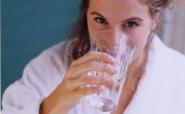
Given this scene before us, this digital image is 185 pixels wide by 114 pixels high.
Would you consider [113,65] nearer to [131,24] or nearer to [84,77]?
[84,77]

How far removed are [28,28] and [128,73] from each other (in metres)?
0.26

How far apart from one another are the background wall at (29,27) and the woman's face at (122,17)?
0.09 metres

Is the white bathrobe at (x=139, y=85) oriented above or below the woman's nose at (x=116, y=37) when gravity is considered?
below

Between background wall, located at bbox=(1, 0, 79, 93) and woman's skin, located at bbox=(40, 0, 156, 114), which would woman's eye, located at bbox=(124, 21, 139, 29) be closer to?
woman's skin, located at bbox=(40, 0, 156, 114)

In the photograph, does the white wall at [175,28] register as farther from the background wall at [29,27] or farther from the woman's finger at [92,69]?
the woman's finger at [92,69]

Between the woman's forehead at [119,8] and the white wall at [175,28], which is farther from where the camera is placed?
the white wall at [175,28]

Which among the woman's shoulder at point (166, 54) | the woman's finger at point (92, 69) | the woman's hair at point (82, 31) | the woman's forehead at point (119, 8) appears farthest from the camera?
the woman's shoulder at point (166, 54)

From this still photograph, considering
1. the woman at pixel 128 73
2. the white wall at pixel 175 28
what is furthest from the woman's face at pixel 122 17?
the white wall at pixel 175 28

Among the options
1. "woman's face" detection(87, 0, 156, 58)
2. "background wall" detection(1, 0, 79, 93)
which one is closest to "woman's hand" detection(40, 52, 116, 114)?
"woman's face" detection(87, 0, 156, 58)

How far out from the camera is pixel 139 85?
1.02 m

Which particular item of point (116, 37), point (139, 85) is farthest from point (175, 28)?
point (116, 37)

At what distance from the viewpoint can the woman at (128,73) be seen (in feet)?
2.79

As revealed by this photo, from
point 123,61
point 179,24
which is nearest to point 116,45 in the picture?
point 123,61

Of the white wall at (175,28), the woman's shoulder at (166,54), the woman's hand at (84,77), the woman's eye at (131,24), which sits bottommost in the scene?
the woman's shoulder at (166,54)
